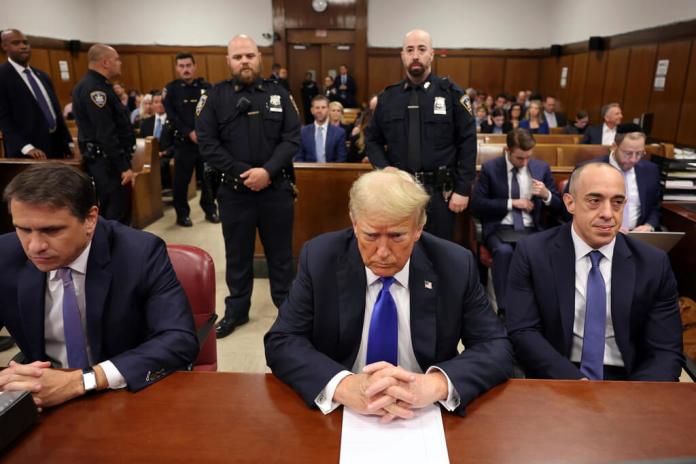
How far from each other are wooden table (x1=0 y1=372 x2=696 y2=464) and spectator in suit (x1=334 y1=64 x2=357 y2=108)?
37.0ft

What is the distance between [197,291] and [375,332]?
0.72m

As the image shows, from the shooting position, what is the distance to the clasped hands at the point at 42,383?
1162 mm

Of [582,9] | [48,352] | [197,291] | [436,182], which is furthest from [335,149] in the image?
[582,9]

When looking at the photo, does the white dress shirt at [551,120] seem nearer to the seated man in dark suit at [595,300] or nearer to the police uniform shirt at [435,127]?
the police uniform shirt at [435,127]

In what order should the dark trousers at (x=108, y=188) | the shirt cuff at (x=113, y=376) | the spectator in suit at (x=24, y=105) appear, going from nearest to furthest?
the shirt cuff at (x=113, y=376) → the dark trousers at (x=108, y=188) → the spectator in suit at (x=24, y=105)

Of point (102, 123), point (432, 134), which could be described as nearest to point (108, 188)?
point (102, 123)

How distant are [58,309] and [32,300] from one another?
0.08 m

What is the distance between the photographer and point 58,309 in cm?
155

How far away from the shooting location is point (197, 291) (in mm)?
1809

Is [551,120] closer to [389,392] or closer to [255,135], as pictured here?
[255,135]

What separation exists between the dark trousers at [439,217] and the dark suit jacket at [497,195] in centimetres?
31

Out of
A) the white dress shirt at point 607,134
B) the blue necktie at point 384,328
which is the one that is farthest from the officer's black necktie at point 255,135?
the white dress shirt at point 607,134

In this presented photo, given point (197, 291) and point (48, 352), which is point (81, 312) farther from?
point (197, 291)

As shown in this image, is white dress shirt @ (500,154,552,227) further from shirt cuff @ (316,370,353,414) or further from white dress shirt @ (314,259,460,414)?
shirt cuff @ (316,370,353,414)
